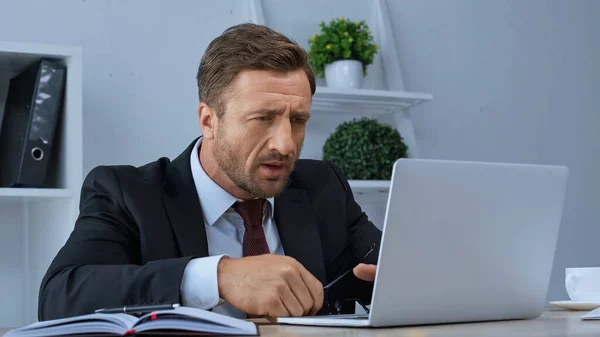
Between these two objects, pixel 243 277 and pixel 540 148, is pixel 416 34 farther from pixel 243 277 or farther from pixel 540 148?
pixel 243 277

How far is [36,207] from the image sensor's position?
2.37 metres

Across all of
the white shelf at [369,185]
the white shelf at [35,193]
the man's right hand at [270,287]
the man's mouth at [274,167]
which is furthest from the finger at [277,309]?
the white shelf at [369,185]

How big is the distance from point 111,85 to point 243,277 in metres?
1.34

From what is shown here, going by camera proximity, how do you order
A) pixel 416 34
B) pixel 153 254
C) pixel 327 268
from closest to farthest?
pixel 153 254 < pixel 327 268 < pixel 416 34

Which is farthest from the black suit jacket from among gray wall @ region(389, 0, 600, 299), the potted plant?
gray wall @ region(389, 0, 600, 299)

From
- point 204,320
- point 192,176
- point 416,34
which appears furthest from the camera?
point 416,34

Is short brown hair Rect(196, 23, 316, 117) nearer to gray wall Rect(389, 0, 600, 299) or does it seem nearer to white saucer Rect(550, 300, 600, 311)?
white saucer Rect(550, 300, 600, 311)

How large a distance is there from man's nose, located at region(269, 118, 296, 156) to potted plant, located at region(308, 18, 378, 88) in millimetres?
884

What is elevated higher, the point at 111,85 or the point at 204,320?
the point at 111,85

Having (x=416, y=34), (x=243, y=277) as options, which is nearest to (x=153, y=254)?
(x=243, y=277)

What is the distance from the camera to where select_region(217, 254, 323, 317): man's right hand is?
1281 mm

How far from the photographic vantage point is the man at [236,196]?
1644 millimetres

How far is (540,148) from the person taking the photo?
10.5 feet

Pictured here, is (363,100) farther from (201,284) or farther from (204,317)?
(204,317)
